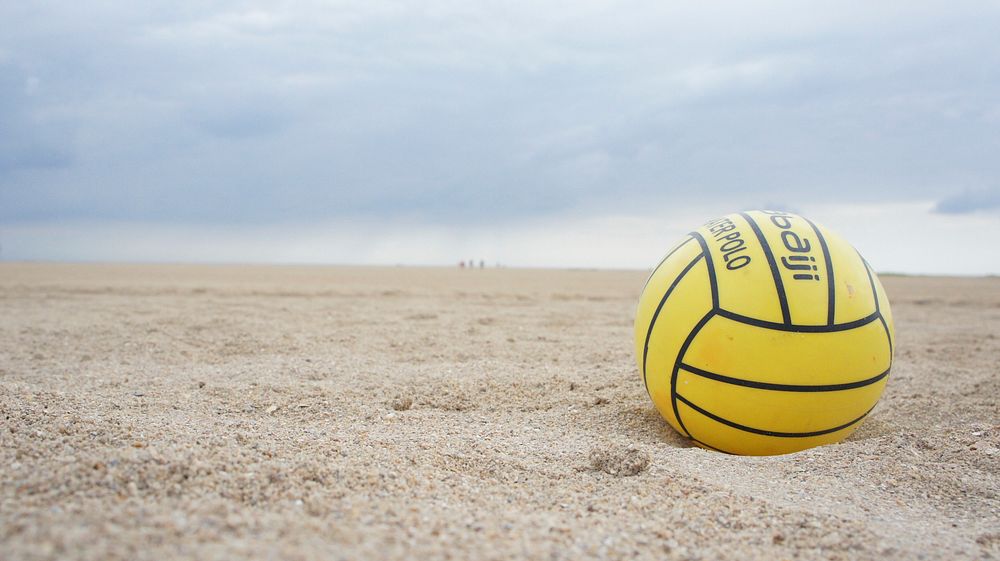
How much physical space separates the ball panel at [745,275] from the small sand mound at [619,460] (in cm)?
97

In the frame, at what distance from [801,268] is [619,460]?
4.87 ft

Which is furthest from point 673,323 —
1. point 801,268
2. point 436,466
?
point 436,466

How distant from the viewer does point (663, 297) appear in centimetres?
372

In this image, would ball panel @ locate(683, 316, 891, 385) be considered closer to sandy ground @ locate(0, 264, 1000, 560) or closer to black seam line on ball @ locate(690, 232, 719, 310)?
black seam line on ball @ locate(690, 232, 719, 310)

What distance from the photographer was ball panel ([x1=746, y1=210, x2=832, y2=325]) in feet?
10.9

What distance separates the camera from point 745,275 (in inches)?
135

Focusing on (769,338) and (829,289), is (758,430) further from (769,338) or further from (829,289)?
(829,289)

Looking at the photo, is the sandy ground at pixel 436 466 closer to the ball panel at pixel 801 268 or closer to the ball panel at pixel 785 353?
the ball panel at pixel 785 353

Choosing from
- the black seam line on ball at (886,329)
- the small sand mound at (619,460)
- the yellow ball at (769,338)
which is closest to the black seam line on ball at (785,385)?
the yellow ball at (769,338)

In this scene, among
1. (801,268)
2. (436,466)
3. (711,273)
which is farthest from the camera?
(711,273)

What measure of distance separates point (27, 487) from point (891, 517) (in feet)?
11.5

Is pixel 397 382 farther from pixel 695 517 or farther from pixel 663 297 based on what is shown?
pixel 695 517

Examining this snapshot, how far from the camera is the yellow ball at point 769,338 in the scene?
10.9 ft

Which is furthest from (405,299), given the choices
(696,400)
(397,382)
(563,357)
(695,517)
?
(695,517)
